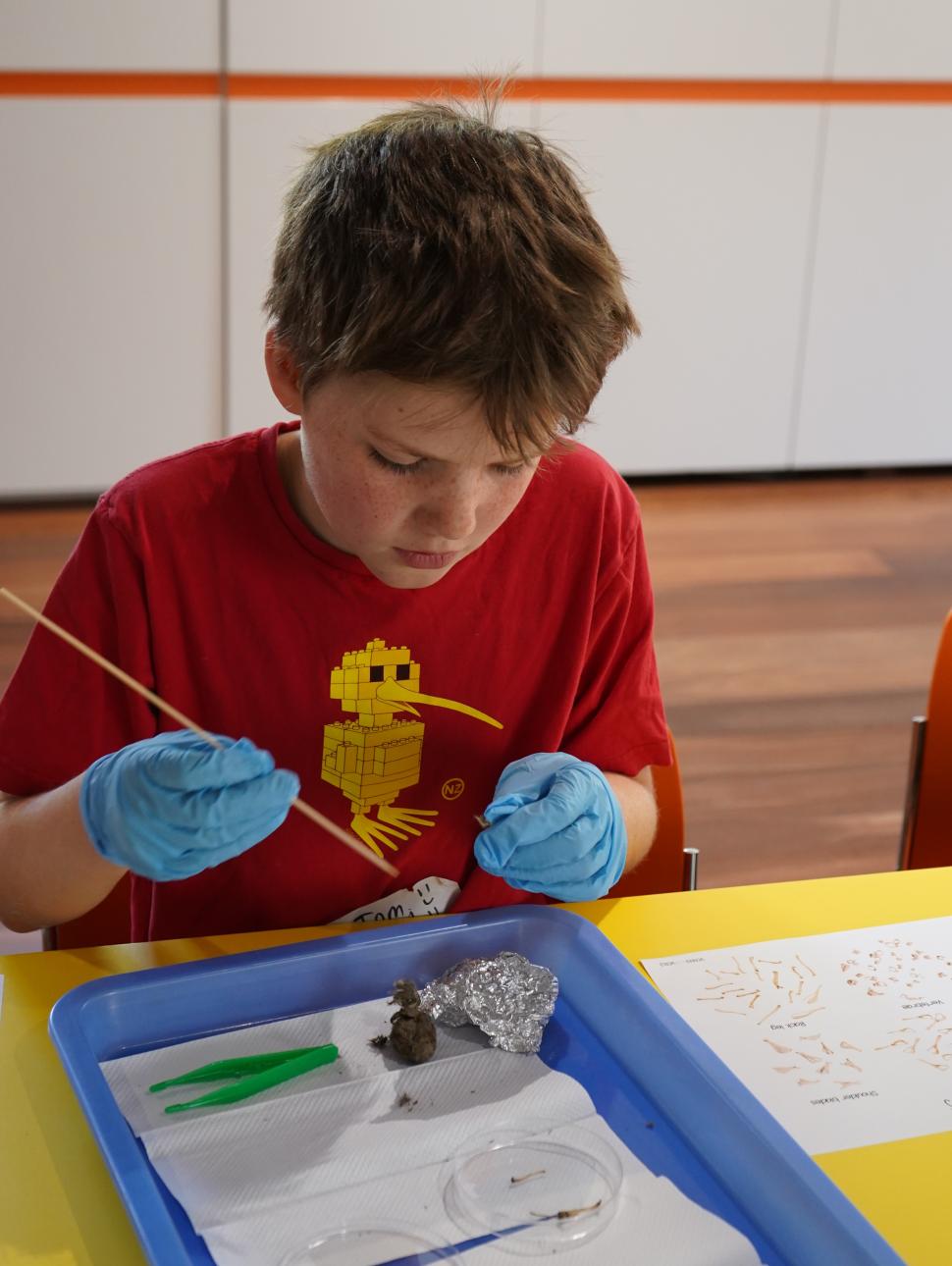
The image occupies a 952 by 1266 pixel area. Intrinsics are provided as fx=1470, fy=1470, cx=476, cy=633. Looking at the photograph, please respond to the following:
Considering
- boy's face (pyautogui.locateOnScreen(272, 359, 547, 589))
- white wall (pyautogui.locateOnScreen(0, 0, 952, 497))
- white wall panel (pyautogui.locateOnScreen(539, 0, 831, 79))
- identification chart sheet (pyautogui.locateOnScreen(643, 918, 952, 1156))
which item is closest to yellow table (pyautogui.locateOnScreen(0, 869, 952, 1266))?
identification chart sheet (pyautogui.locateOnScreen(643, 918, 952, 1156))

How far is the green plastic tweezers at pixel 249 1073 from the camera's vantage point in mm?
894

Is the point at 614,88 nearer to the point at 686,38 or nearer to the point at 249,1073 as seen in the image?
the point at 686,38

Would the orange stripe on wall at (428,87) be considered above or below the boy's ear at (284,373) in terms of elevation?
above

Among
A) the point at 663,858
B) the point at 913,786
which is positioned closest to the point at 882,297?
the point at 913,786

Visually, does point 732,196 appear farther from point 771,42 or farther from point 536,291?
point 536,291

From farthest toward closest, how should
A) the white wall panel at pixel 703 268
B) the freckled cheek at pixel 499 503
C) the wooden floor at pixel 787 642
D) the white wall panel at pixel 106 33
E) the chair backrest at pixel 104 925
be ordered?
the white wall panel at pixel 703 268
the white wall panel at pixel 106 33
the wooden floor at pixel 787 642
the chair backrest at pixel 104 925
the freckled cheek at pixel 499 503

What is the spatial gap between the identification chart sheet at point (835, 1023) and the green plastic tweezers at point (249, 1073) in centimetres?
26

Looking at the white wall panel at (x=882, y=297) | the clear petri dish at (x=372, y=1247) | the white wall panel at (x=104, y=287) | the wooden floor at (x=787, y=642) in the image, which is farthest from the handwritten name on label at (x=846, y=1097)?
the white wall panel at (x=882, y=297)

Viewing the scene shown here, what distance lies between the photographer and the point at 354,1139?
0.87 meters

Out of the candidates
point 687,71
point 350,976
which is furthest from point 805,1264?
point 687,71

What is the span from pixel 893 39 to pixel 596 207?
0.92m

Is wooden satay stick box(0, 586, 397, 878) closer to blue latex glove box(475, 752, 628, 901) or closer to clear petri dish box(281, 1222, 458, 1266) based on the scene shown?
blue latex glove box(475, 752, 628, 901)

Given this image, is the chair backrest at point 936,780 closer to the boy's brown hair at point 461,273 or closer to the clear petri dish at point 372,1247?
the boy's brown hair at point 461,273

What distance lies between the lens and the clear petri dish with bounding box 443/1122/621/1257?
2.65ft
